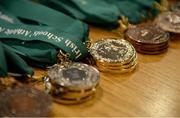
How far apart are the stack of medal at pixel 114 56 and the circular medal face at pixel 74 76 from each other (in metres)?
0.06

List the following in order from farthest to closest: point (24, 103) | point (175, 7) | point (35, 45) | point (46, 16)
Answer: point (175, 7), point (46, 16), point (35, 45), point (24, 103)

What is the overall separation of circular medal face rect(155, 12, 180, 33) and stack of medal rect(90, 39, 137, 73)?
0.46 ft

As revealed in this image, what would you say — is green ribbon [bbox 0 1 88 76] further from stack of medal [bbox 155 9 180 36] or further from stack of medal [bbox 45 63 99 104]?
stack of medal [bbox 155 9 180 36]

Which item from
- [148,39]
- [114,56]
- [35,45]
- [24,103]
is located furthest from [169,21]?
[24,103]

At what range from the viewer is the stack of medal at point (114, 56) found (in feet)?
2.52

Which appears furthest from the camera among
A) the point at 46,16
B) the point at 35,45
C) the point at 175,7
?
the point at 175,7

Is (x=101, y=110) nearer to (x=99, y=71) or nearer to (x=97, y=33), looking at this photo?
(x=99, y=71)

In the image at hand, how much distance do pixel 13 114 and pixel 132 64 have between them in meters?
0.28

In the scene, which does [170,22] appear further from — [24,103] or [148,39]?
[24,103]

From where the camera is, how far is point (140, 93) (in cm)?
73

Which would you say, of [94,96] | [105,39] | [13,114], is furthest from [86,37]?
[13,114]

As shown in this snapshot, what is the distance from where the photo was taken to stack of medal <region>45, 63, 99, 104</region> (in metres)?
0.66

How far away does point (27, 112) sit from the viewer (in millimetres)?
616

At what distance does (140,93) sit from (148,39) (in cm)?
17
